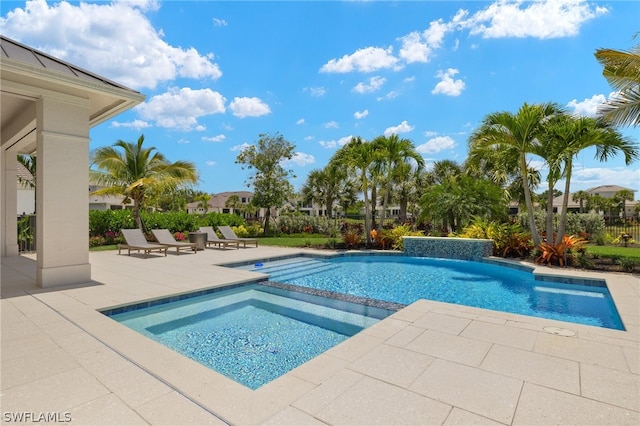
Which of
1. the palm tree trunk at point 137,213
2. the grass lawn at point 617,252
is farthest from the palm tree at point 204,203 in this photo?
the grass lawn at point 617,252

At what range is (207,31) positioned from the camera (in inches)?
432

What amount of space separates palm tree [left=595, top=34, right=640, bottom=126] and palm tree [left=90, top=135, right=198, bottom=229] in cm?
1709

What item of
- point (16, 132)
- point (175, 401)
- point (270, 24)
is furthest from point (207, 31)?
point (175, 401)

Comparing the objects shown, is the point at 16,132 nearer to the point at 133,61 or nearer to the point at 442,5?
the point at 133,61

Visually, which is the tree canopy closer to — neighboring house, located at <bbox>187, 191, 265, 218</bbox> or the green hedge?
the green hedge

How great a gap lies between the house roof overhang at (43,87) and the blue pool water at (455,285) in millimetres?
5729

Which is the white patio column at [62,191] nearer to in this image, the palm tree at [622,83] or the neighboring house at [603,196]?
the palm tree at [622,83]

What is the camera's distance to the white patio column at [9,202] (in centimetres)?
1066

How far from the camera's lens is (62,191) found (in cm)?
661

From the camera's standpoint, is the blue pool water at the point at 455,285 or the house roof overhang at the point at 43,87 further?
the blue pool water at the point at 455,285

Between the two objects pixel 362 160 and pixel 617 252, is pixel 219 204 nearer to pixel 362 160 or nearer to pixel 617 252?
pixel 362 160

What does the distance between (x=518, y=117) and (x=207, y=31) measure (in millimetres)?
10631

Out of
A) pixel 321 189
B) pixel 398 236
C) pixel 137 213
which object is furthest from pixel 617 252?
pixel 321 189

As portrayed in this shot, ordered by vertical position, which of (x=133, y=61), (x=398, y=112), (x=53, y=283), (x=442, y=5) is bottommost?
(x=53, y=283)
